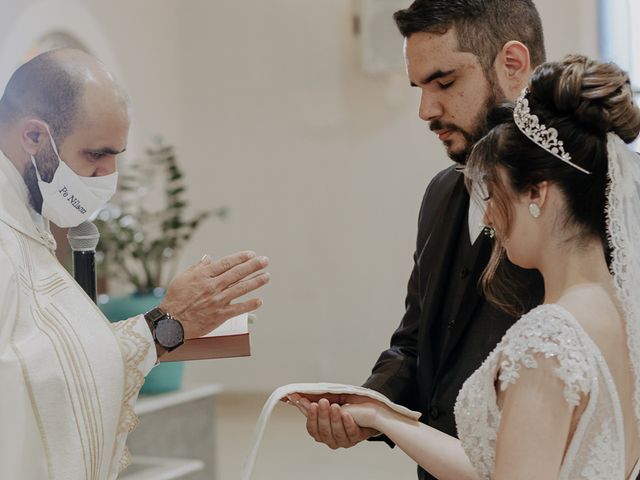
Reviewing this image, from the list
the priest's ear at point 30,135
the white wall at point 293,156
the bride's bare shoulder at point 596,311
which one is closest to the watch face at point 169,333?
the priest's ear at point 30,135

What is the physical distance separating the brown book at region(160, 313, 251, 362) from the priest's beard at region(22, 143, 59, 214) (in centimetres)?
50

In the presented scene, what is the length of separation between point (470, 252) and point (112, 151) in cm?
95

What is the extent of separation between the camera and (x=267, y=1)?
320 inches

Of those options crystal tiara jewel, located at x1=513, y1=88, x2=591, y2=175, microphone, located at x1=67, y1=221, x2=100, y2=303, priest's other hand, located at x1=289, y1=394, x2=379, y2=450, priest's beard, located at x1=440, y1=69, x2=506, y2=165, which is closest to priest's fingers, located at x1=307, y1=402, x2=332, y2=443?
priest's other hand, located at x1=289, y1=394, x2=379, y2=450

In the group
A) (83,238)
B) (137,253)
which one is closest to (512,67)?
(83,238)

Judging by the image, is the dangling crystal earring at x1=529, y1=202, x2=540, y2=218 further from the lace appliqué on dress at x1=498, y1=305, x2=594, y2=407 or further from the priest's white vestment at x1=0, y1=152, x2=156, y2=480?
the priest's white vestment at x1=0, y1=152, x2=156, y2=480

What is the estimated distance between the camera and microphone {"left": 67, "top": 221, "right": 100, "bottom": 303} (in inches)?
96.7

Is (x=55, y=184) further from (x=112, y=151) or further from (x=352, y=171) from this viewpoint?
(x=352, y=171)

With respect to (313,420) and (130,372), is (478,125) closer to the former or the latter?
(313,420)

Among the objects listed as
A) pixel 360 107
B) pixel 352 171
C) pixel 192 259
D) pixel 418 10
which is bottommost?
pixel 192 259

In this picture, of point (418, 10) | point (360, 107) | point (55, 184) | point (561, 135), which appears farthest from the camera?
point (360, 107)

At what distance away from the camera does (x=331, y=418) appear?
236 cm

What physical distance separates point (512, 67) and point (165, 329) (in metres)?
1.11

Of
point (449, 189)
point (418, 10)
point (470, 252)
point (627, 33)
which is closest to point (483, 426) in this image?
point (470, 252)
